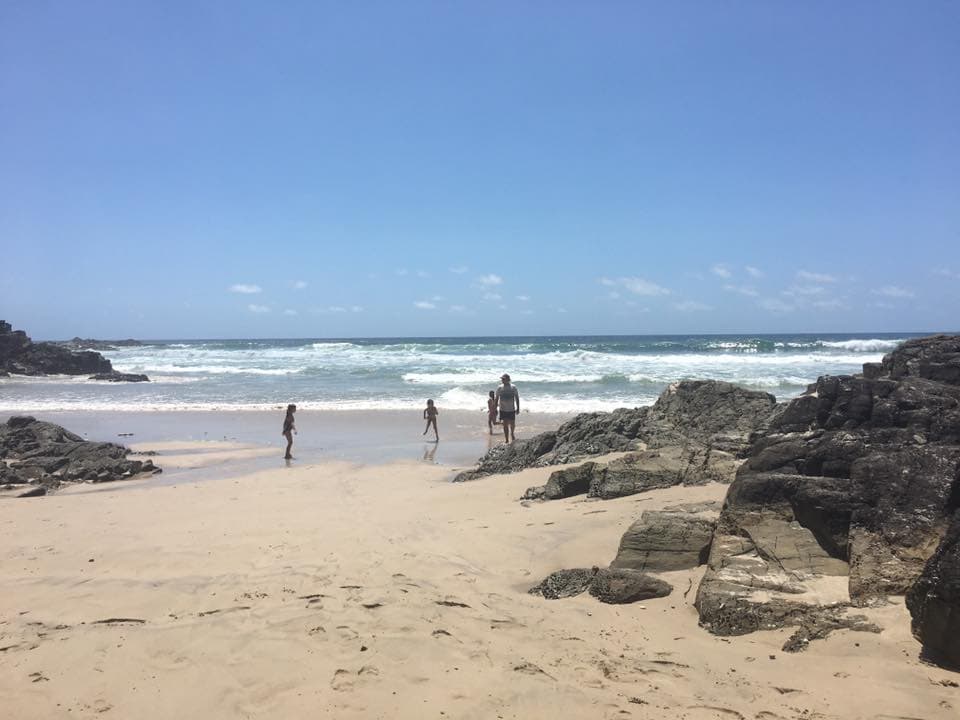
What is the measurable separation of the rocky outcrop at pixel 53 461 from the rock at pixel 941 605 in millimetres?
11521

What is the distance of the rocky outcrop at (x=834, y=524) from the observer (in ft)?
14.0

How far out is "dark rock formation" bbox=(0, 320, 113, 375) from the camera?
140 ft

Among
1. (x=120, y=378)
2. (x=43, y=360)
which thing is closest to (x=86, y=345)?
(x=43, y=360)

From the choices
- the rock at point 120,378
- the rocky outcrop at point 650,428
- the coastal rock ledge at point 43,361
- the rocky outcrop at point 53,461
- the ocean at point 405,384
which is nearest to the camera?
the rocky outcrop at point 650,428

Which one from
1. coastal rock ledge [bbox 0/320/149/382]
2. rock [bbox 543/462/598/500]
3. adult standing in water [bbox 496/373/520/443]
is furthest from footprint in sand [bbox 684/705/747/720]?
coastal rock ledge [bbox 0/320/149/382]

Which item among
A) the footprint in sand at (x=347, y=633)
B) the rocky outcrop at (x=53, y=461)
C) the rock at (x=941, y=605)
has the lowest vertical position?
the rocky outcrop at (x=53, y=461)

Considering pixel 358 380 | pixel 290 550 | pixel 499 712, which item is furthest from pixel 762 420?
pixel 358 380

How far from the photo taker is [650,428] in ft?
38.1

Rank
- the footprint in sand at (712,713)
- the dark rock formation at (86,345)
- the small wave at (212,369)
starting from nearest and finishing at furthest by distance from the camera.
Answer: the footprint in sand at (712,713), the small wave at (212,369), the dark rock formation at (86,345)

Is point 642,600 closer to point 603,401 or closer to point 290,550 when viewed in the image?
point 290,550

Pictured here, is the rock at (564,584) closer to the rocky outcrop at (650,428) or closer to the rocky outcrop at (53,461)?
the rocky outcrop at (650,428)

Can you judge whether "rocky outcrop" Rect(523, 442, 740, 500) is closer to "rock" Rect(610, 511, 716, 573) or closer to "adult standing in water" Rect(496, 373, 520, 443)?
"rock" Rect(610, 511, 716, 573)

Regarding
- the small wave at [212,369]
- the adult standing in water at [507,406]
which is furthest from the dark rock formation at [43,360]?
the adult standing in water at [507,406]

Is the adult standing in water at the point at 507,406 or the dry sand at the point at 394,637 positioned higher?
the adult standing in water at the point at 507,406
